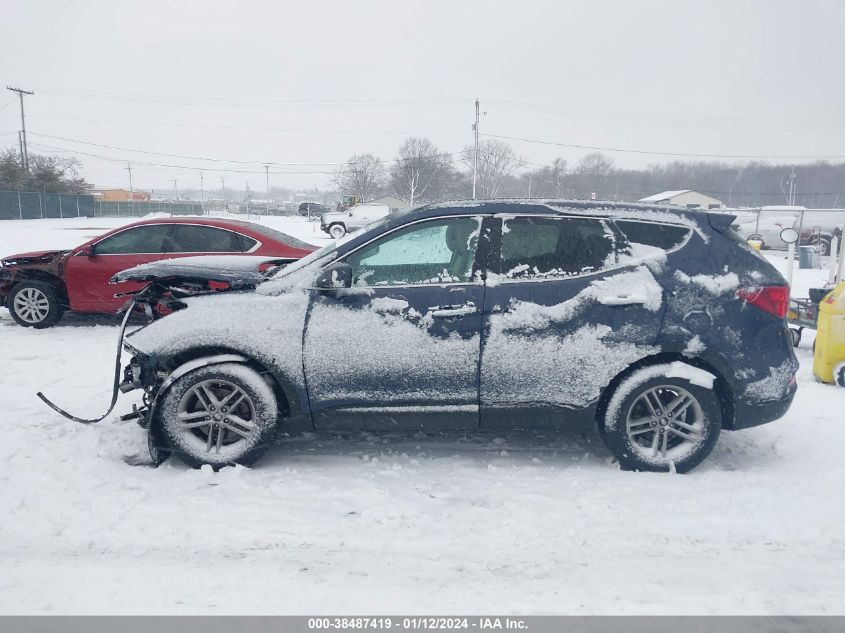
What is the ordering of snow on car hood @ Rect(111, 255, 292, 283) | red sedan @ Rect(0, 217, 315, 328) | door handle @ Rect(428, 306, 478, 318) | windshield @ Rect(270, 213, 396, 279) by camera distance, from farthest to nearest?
1. red sedan @ Rect(0, 217, 315, 328)
2. snow on car hood @ Rect(111, 255, 292, 283)
3. windshield @ Rect(270, 213, 396, 279)
4. door handle @ Rect(428, 306, 478, 318)

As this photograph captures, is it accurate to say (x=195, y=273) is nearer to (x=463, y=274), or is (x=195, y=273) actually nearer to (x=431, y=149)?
(x=463, y=274)

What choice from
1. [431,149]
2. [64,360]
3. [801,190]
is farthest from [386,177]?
[64,360]

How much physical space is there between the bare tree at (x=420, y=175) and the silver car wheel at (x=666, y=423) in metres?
67.8

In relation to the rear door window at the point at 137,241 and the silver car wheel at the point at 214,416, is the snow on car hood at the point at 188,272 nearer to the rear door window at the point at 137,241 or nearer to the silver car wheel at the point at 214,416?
the silver car wheel at the point at 214,416

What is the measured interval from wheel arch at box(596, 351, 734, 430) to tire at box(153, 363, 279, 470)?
2.26 m

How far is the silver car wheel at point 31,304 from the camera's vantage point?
8320 mm

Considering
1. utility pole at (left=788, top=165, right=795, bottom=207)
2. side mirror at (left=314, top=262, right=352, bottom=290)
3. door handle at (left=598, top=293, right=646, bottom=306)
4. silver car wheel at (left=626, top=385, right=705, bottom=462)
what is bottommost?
silver car wheel at (left=626, top=385, right=705, bottom=462)

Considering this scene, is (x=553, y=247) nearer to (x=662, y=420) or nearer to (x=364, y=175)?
(x=662, y=420)

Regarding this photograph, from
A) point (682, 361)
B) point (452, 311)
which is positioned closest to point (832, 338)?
point (682, 361)

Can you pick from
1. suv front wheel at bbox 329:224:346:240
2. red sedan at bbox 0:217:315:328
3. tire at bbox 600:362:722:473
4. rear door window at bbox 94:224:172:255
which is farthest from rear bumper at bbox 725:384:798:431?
suv front wheel at bbox 329:224:346:240

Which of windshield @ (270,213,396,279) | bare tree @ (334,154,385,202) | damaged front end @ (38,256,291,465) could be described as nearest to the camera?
damaged front end @ (38,256,291,465)

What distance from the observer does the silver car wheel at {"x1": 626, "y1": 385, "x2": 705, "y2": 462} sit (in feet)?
13.1

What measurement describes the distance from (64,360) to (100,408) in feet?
6.56

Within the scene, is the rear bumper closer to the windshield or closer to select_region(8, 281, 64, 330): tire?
the windshield
